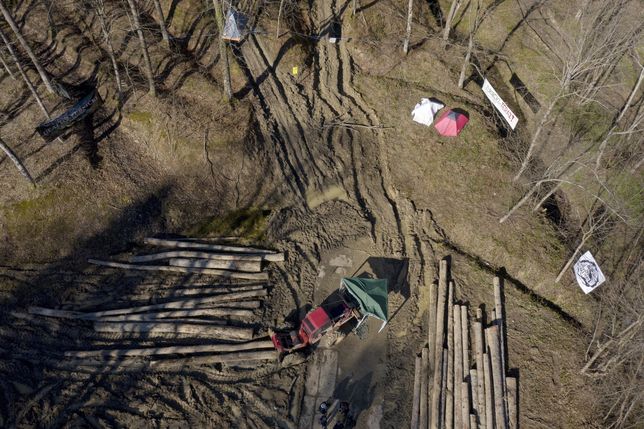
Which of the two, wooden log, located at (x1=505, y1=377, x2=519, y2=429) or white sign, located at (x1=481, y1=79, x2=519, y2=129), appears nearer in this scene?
wooden log, located at (x1=505, y1=377, x2=519, y2=429)

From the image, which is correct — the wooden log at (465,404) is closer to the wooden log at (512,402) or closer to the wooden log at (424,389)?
the wooden log at (424,389)

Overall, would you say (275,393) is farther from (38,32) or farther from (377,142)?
(38,32)

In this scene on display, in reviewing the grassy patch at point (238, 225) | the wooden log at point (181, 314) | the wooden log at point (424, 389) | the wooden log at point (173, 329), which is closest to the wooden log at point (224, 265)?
the grassy patch at point (238, 225)

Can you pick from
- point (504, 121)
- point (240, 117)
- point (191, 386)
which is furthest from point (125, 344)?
point (504, 121)

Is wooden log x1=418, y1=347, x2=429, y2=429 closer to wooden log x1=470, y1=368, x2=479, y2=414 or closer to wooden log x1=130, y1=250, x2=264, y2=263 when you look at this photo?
wooden log x1=470, y1=368, x2=479, y2=414

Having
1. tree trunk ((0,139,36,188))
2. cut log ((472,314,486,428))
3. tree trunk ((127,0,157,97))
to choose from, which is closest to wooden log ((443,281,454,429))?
cut log ((472,314,486,428))

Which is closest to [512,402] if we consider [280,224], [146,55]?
[280,224]
